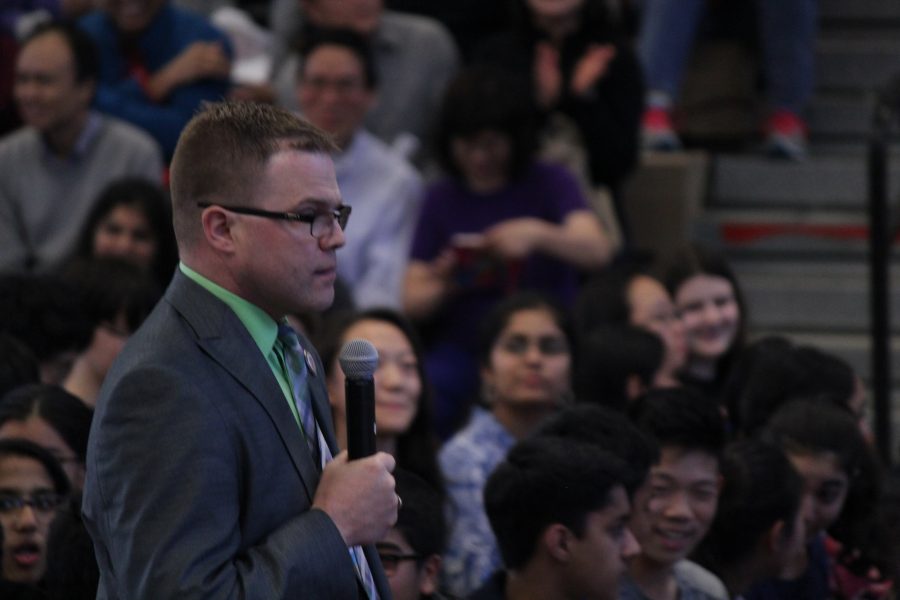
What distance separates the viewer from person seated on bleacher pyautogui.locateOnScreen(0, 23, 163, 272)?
6160 millimetres

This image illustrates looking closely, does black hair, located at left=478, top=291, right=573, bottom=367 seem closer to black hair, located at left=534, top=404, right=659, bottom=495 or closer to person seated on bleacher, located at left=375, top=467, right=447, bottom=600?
black hair, located at left=534, top=404, right=659, bottom=495

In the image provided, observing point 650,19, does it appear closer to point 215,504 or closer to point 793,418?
point 793,418

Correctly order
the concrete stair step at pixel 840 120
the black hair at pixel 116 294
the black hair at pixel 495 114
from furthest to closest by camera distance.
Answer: the concrete stair step at pixel 840 120 < the black hair at pixel 495 114 < the black hair at pixel 116 294

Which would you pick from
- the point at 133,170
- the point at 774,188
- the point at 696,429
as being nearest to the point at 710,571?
the point at 696,429

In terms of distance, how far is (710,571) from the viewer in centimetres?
427

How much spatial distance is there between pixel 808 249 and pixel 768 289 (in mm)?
335

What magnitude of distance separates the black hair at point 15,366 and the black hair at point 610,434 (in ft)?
4.56

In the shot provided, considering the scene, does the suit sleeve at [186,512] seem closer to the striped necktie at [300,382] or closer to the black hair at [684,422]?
the striped necktie at [300,382]

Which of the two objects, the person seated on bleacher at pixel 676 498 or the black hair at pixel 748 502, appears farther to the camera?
the black hair at pixel 748 502

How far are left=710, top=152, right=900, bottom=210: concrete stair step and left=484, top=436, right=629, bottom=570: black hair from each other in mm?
4094

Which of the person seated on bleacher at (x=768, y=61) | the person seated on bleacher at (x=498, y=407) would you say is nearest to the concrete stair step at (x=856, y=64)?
the person seated on bleacher at (x=768, y=61)

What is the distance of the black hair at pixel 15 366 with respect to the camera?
431 cm

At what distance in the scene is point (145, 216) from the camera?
5730mm

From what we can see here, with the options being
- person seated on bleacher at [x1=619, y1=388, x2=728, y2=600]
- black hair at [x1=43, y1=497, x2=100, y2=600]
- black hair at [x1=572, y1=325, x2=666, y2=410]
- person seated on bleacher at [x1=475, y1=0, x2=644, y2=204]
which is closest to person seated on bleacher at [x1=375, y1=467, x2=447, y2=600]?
person seated on bleacher at [x1=619, y1=388, x2=728, y2=600]
